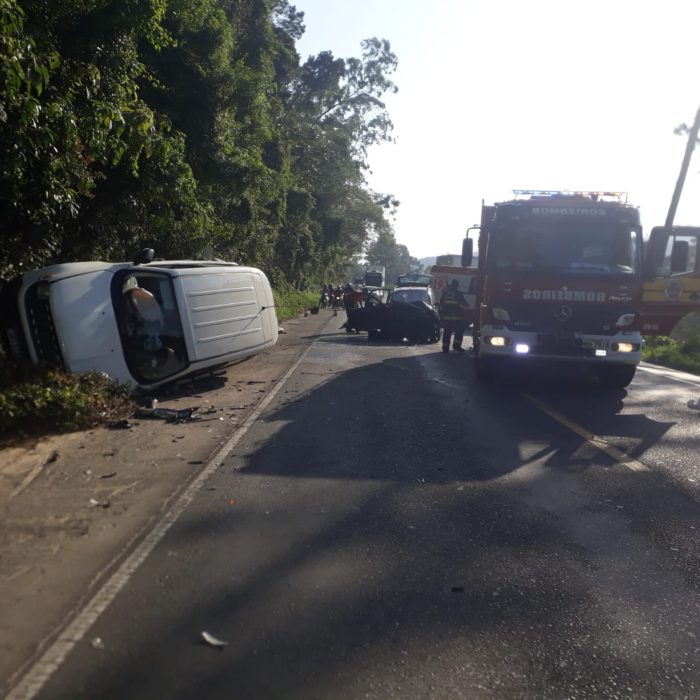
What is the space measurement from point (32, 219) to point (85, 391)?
246cm

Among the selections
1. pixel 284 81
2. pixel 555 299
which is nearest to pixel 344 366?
pixel 555 299

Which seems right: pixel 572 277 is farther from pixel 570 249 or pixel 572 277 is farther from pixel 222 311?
pixel 222 311

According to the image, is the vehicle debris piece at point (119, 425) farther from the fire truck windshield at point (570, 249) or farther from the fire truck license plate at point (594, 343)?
the fire truck license plate at point (594, 343)

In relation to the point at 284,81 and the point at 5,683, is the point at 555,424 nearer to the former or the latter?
the point at 5,683

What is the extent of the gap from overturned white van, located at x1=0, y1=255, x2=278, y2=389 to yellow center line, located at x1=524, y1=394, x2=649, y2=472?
507 cm

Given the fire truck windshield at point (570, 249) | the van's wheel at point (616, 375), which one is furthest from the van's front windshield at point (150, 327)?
the van's wheel at point (616, 375)

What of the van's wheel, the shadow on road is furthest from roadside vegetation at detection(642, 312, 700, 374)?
the shadow on road

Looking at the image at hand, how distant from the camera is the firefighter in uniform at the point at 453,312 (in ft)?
65.1

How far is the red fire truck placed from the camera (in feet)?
40.9

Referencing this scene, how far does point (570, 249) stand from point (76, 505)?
8.82 meters

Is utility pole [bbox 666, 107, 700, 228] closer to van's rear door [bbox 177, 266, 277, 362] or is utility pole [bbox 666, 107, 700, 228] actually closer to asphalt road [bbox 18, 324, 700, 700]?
van's rear door [bbox 177, 266, 277, 362]

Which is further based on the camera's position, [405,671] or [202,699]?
[405,671]

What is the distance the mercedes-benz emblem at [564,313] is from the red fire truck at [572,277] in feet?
0.05

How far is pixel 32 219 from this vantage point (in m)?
10.7
